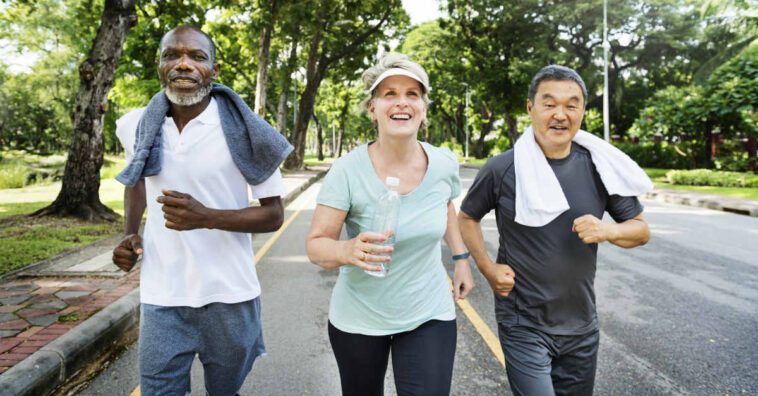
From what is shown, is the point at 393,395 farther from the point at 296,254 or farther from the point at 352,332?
the point at 296,254

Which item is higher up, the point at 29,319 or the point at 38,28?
the point at 38,28

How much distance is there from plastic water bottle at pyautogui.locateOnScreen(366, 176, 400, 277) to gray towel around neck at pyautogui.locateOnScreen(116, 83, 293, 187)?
503mm

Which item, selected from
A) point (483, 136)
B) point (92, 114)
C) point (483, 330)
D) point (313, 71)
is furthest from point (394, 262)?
point (483, 136)

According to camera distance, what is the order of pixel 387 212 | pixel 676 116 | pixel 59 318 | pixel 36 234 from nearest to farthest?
pixel 387 212 < pixel 59 318 < pixel 36 234 < pixel 676 116

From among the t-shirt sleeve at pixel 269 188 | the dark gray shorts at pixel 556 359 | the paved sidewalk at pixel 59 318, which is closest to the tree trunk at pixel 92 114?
the paved sidewalk at pixel 59 318

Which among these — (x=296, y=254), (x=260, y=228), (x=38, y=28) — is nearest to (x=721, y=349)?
(x=260, y=228)

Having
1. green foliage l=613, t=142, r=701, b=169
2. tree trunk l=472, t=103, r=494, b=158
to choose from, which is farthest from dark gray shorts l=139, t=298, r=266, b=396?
tree trunk l=472, t=103, r=494, b=158

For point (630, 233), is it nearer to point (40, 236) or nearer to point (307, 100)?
point (40, 236)

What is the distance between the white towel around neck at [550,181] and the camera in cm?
233

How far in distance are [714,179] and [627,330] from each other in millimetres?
18654

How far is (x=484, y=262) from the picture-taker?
8.30 feet

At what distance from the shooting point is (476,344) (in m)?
4.36

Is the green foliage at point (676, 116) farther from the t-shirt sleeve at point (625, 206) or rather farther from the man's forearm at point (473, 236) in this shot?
the man's forearm at point (473, 236)

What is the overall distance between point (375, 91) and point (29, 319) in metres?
3.96
